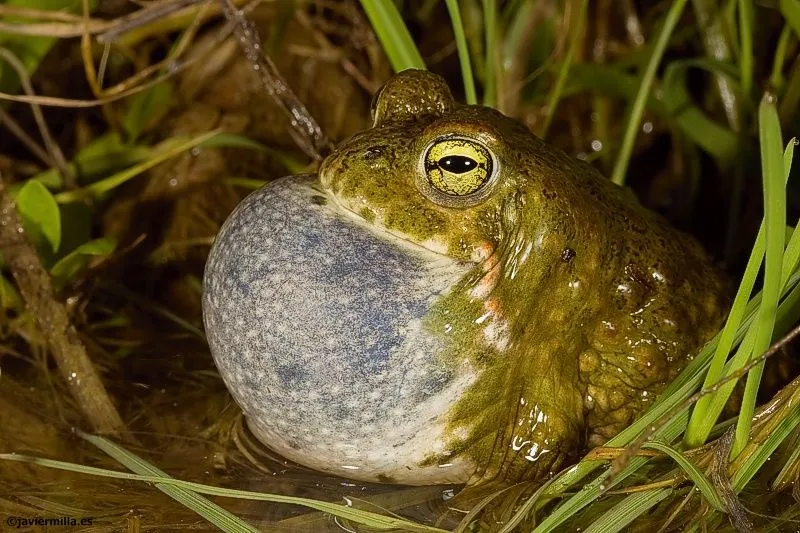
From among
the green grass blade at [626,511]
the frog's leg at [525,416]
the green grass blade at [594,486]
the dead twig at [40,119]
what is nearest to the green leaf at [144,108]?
the dead twig at [40,119]

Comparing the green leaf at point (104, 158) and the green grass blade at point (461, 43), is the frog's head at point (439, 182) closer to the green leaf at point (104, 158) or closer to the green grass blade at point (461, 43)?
the green grass blade at point (461, 43)

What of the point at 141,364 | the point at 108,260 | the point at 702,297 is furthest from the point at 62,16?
the point at 702,297

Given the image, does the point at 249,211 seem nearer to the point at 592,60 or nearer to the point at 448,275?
the point at 448,275

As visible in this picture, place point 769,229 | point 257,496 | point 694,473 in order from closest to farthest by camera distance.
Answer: point 769,229 → point 694,473 → point 257,496

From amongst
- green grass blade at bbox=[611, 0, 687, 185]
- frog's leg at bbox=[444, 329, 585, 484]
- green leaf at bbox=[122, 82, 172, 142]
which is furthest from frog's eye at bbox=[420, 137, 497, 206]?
green leaf at bbox=[122, 82, 172, 142]

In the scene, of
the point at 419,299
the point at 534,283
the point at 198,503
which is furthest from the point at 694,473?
the point at 198,503

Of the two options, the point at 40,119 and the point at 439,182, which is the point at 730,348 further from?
the point at 40,119

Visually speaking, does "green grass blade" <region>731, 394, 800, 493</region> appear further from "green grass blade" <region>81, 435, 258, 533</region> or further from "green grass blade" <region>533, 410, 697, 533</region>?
"green grass blade" <region>81, 435, 258, 533</region>
